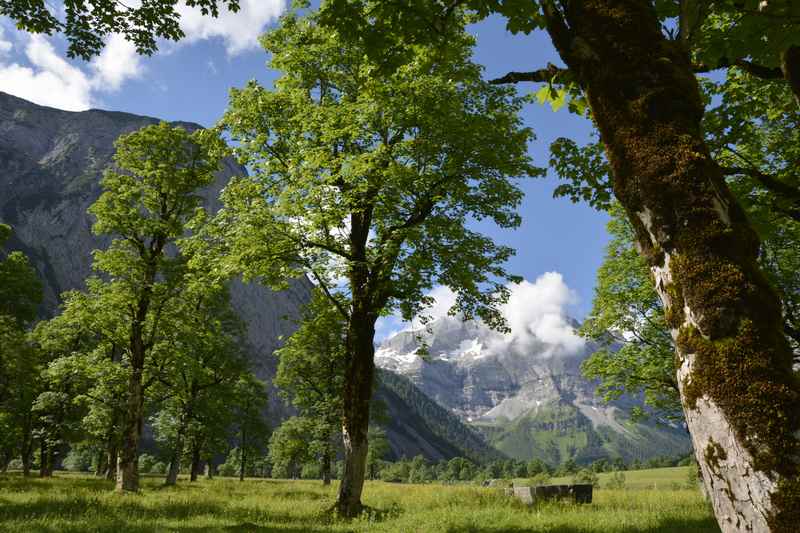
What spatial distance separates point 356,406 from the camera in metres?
14.6

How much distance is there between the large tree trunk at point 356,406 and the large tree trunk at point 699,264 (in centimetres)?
1207

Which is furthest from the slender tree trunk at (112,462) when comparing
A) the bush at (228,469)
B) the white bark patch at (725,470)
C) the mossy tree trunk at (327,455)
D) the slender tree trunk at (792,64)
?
the bush at (228,469)

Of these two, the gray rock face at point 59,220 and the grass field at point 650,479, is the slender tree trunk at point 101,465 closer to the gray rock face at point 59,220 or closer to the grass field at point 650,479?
the grass field at point 650,479

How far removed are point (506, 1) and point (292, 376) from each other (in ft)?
114

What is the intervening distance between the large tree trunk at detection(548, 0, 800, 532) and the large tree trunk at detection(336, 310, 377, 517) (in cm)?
1207

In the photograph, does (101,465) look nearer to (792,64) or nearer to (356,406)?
(356,406)

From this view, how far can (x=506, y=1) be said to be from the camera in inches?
197

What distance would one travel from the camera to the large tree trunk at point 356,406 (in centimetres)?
1387

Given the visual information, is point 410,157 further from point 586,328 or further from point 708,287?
point 586,328

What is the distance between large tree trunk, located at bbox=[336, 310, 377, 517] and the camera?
13.9 m

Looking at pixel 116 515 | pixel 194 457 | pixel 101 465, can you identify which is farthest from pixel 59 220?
pixel 116 515

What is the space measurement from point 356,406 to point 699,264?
12.6 metres

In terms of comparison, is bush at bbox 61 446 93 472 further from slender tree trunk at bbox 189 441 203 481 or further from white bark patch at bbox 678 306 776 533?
white bark patch at bbox 678 306 776 533

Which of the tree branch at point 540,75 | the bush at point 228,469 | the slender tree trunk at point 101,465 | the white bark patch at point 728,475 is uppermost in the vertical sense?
the tree branch at point 540,75
